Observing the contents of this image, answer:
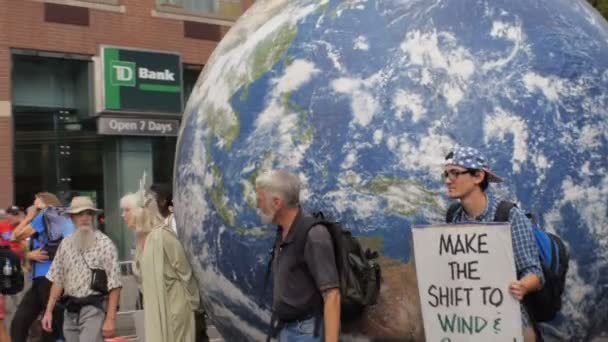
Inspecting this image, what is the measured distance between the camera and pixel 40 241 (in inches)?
305

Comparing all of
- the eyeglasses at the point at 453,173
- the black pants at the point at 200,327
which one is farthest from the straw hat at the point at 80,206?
the eyeglasses at the point at 453,173

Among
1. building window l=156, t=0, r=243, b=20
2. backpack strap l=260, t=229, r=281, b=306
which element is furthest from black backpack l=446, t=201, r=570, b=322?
building window l=156, t=0, r=243, b=20

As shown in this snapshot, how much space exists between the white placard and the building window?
15885mm

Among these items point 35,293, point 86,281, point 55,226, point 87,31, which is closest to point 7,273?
point 35,293

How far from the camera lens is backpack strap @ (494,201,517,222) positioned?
10.9 feet

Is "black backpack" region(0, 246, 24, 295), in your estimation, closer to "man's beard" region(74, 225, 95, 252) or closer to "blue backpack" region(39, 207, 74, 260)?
"blue backpack" region(39, 207, 74, 260)

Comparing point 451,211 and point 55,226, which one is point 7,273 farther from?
point 451,211

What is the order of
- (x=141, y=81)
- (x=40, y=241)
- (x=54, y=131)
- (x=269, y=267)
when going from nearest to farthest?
(x=269, y=267) < (x=40, y=241) < (x=54, y=131) < (x=141, y=81)

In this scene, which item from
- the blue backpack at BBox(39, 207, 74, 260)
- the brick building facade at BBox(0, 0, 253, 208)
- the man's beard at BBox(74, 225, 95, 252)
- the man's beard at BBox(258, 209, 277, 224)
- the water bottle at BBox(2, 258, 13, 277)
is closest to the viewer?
the man's beard at BBox(258, 209, 277, 224)

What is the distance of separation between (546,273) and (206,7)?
1661cm

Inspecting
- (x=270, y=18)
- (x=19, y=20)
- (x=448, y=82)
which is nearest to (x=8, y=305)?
(x=19, y=20)

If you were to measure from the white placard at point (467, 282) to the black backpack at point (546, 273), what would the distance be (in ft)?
0.44

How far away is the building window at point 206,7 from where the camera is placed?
18.6 meters

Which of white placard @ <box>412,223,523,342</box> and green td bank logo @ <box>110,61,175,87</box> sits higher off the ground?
green td bank logo @ <box>110,61,175,87</box>
